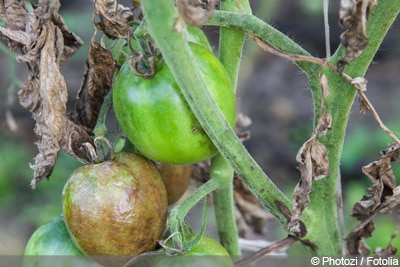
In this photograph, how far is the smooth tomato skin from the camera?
915mm

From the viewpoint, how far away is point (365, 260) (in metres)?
1.20

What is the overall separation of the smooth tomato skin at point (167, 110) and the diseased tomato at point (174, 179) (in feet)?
0.62

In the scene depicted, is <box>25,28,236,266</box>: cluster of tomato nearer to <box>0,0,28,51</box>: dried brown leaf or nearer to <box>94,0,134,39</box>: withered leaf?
<box>94,0,134,39</box>: withered leaf

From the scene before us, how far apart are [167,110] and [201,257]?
0.72 ft

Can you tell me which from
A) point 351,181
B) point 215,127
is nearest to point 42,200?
point 351,181

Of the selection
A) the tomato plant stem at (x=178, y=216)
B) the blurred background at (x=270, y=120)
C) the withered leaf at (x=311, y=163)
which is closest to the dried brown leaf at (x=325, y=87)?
the withered leaf at (x=311, y=163)

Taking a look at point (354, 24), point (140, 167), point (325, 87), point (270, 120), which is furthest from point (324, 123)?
point (270, 120)

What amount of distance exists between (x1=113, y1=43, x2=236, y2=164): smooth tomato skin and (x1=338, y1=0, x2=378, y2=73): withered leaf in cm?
18

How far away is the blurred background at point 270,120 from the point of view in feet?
10.5

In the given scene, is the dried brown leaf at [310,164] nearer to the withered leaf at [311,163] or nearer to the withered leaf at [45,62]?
the withered leaf at [311,163]

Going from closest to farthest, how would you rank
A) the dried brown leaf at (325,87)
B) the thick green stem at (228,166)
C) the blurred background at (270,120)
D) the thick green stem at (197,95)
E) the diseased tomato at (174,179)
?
the thick green stem at (197,95) < the dried brown leaf at (325,87) < the thick green stem at (228,166) < the diseased tomato at (174,179) < the blurred background at (270,120)

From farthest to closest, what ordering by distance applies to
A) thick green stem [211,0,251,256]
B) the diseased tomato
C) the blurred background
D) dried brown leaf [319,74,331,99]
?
the blurred background < the diseased tomato < thick green stem [211,0,251,256] < dried brown leaf [319,74,331,99]

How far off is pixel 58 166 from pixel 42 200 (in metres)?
0.25

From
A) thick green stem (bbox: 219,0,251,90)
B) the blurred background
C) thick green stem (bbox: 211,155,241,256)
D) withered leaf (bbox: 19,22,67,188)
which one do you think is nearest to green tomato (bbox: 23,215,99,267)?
withered leaf (bbox: 19,22,67,188)
